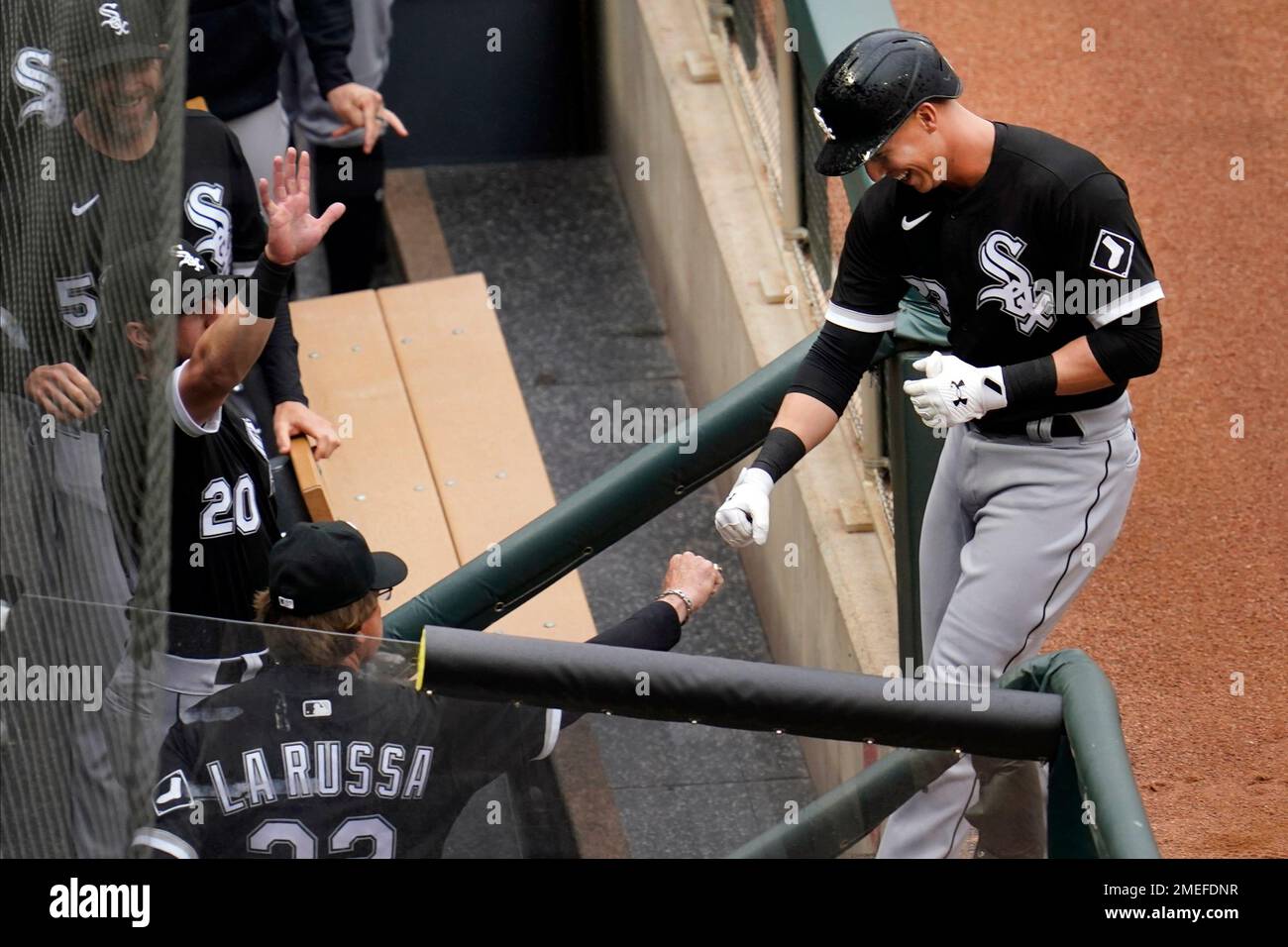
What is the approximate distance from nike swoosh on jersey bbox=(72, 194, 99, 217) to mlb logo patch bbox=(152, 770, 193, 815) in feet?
3.95

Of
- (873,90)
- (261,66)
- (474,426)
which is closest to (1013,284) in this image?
(873,90)

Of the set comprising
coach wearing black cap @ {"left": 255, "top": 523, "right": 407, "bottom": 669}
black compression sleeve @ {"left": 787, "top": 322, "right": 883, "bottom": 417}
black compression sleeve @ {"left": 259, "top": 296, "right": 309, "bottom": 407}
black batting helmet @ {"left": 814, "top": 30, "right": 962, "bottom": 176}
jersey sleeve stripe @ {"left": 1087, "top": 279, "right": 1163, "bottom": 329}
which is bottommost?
black compression sleeve @ {"left": 259, "top": 296, "right": 309, "bottom": 407}

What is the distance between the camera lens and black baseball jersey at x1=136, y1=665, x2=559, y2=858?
2.25 meters

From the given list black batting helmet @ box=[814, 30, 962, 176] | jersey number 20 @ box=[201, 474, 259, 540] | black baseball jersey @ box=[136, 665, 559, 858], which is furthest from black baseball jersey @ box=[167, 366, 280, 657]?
black batting helmet @ box=[814, 30, 962, 176]

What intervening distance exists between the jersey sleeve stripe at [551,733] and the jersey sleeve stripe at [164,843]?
454mm

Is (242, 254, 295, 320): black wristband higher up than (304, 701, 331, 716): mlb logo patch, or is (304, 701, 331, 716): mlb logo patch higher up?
(242, 254, 295, 320): black wristband

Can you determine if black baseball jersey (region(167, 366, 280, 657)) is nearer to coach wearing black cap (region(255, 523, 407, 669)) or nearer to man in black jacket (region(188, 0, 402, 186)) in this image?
coach wearing black cap (region(255, 523, 407, 669))

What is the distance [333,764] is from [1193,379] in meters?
2.90

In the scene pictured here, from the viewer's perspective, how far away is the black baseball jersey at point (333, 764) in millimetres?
2252

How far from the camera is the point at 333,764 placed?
2.27m

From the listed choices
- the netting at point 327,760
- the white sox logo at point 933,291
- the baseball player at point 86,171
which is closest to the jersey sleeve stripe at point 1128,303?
the white sox logo at point 933,291
